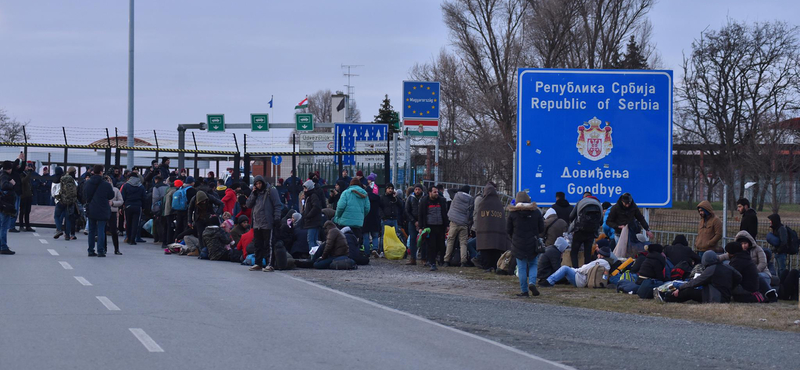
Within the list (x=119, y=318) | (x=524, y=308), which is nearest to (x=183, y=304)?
(x=119, y=318)

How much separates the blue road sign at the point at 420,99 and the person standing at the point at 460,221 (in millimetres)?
3653

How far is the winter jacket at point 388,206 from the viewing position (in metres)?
21.4

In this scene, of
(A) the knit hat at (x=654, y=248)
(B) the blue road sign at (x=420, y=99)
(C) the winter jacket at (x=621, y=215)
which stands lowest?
(A) the knit hat at (x=654, y=248)

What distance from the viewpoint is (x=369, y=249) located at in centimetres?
2152

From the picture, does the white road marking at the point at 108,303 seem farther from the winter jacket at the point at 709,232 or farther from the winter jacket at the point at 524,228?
the winter jacket at the point at 709,232

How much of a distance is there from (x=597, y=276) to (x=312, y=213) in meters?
6.28

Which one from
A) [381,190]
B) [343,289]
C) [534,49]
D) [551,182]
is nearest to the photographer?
[343,289]

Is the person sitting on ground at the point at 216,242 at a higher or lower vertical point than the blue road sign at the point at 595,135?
lower

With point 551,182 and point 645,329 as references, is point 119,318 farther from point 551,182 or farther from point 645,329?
point 551,182

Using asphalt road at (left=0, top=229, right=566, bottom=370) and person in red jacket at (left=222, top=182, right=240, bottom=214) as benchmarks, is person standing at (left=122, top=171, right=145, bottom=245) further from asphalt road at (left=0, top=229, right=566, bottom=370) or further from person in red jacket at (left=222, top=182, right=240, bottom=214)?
asphalt road at (left=0, top=229, right=566, bottom=370)

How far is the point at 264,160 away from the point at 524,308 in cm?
1859

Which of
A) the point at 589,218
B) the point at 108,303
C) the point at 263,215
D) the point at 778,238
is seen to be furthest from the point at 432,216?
the point at 108,303

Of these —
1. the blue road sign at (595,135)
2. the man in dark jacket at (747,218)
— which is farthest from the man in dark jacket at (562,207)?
the man in dark jacket at (747,218)

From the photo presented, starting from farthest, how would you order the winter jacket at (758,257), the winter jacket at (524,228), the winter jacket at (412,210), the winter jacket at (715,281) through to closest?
the winter jacket at (412,210)
the winter jacket at (758,257)
the winter jacket at (524,228)
the winter jacket at (715,281)
